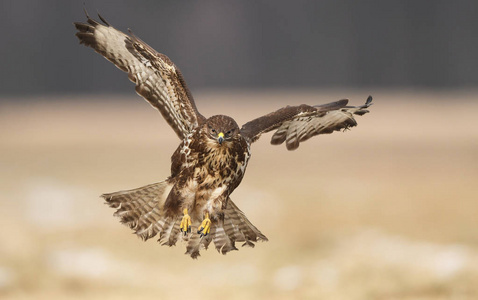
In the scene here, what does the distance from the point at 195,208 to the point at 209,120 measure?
626mm

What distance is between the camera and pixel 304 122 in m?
7.08

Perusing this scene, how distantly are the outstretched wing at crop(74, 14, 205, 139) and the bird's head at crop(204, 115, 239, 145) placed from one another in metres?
0.51

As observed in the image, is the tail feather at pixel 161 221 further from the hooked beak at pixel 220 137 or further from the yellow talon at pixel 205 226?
the hooked beak at pixel 220 137

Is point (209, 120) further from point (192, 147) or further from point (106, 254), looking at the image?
point (106, 254)

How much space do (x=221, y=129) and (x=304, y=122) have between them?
1268mm

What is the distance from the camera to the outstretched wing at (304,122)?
20.9ft

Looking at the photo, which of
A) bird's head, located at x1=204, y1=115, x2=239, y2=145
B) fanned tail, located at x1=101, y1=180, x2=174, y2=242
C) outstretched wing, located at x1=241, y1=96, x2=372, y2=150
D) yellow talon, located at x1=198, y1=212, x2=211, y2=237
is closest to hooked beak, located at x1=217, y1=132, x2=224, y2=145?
bird's head, located at x1=204, y1=115, x2=239, y2=145

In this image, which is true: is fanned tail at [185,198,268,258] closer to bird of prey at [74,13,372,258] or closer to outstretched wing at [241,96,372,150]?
bird of prey at [74,13,372,258]

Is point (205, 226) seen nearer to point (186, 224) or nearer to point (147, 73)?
point (186, 224)

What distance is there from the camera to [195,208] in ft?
20.4

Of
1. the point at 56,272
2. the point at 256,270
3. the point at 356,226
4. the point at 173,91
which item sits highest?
the point at 356,226

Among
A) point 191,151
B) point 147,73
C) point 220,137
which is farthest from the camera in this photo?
point 147,73

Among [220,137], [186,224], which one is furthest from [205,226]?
[220,137]

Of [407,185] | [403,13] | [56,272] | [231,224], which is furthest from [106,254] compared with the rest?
[403,13]
